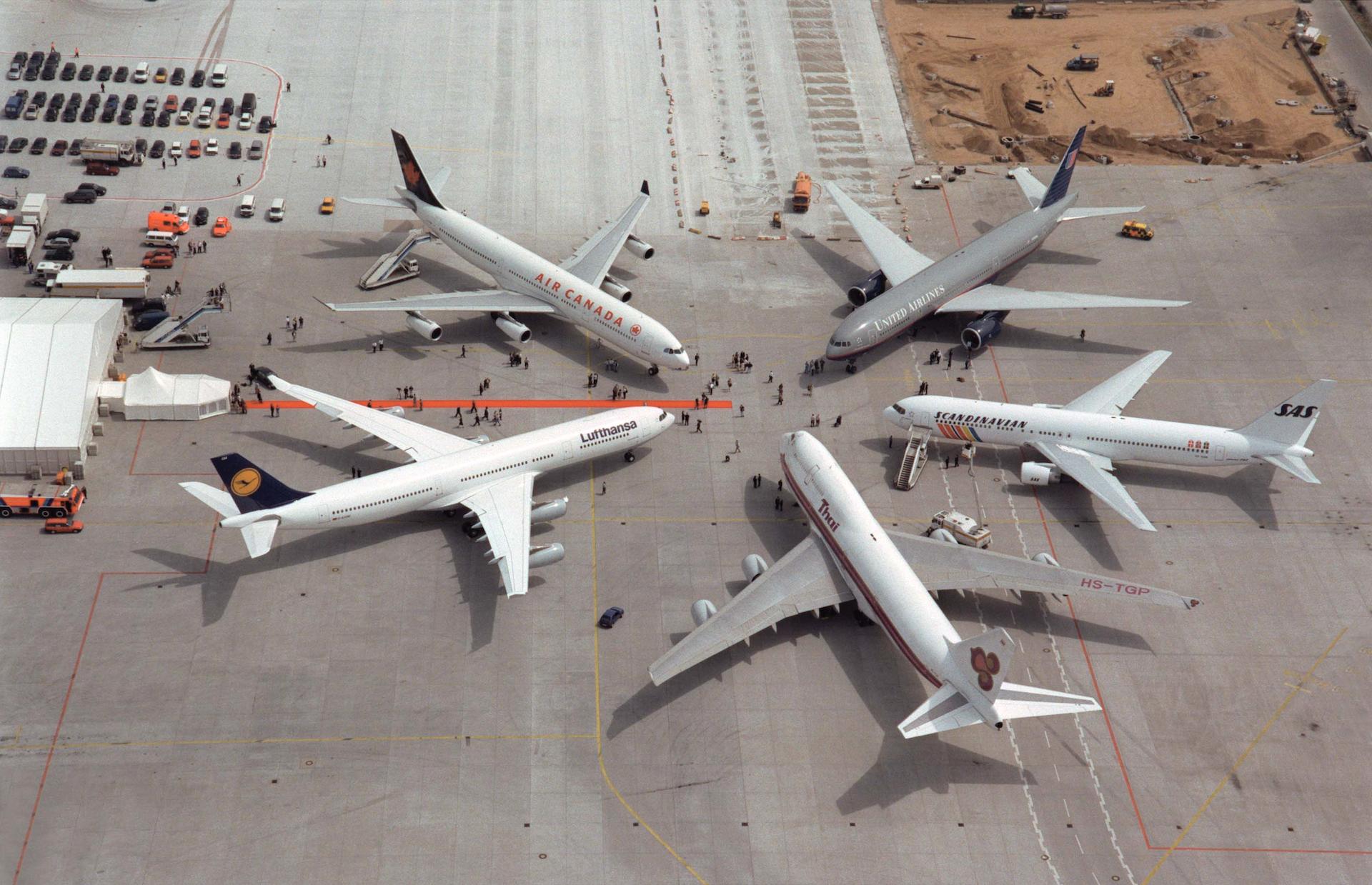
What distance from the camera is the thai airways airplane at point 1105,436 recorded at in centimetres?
7975

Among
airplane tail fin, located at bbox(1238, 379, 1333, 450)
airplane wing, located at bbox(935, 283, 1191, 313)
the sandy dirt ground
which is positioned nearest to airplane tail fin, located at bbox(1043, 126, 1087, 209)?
airplane wing, located at bbox(935, 283, 1191, 313)

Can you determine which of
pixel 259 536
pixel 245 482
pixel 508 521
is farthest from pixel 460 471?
pixel 245 482

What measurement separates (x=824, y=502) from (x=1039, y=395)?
23.3 meters

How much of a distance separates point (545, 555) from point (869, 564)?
1798 centimetres

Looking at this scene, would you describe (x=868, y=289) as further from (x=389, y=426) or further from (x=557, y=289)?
(x=389, y=426)

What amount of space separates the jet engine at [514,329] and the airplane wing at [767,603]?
26.2 m

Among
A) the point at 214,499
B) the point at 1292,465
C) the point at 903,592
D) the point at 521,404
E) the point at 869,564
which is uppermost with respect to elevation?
the point at 903,592

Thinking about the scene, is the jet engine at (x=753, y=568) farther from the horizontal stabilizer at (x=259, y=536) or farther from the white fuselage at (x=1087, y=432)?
the horizontal stabilizer at (x=259, y=536)

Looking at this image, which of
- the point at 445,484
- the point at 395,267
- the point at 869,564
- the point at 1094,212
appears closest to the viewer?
the point at 869,564

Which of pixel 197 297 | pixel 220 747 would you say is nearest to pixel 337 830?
pixel 220 747

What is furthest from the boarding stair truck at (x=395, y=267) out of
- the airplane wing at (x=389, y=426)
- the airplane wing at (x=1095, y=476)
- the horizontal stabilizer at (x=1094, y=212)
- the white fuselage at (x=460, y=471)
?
the horizontal stabilizer at (x=1094, y=212)

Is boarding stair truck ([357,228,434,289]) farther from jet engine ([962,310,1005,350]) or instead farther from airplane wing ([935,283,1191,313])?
jet engine ([962,310,1005,350])

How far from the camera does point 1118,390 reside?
85.8 m

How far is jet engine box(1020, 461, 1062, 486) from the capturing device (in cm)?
8144
